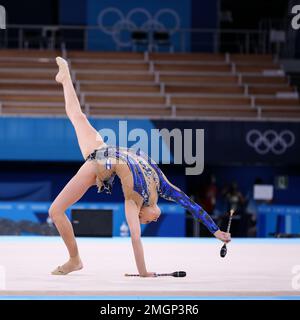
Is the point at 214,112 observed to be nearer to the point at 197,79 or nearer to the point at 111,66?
the point at 197,79

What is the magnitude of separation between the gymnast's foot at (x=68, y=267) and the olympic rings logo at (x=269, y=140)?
806cm

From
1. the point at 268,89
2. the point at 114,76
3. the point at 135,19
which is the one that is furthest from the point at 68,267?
the point at 135,19

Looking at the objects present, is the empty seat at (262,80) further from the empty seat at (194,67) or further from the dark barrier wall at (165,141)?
the dark barrier wall at (165,141)

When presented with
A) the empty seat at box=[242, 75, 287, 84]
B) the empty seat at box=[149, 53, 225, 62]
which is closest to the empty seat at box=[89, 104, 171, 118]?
the empty seat at box=[149, 53, 225, 62]

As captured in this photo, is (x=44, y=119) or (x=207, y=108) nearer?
(x=44, y=119)

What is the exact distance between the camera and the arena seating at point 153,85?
48.3ft

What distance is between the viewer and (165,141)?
1339 cm

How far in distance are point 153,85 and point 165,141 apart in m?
2.57

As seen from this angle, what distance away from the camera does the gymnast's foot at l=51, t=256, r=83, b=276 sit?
6129 mm

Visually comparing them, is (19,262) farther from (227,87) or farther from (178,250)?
(227,87)

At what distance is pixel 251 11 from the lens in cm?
2028

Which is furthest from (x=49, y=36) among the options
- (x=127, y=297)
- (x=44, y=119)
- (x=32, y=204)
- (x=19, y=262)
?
(x=127, y=297)

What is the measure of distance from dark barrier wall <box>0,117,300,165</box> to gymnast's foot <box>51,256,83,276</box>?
22.8 ft

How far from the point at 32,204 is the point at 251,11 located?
31.7ft
